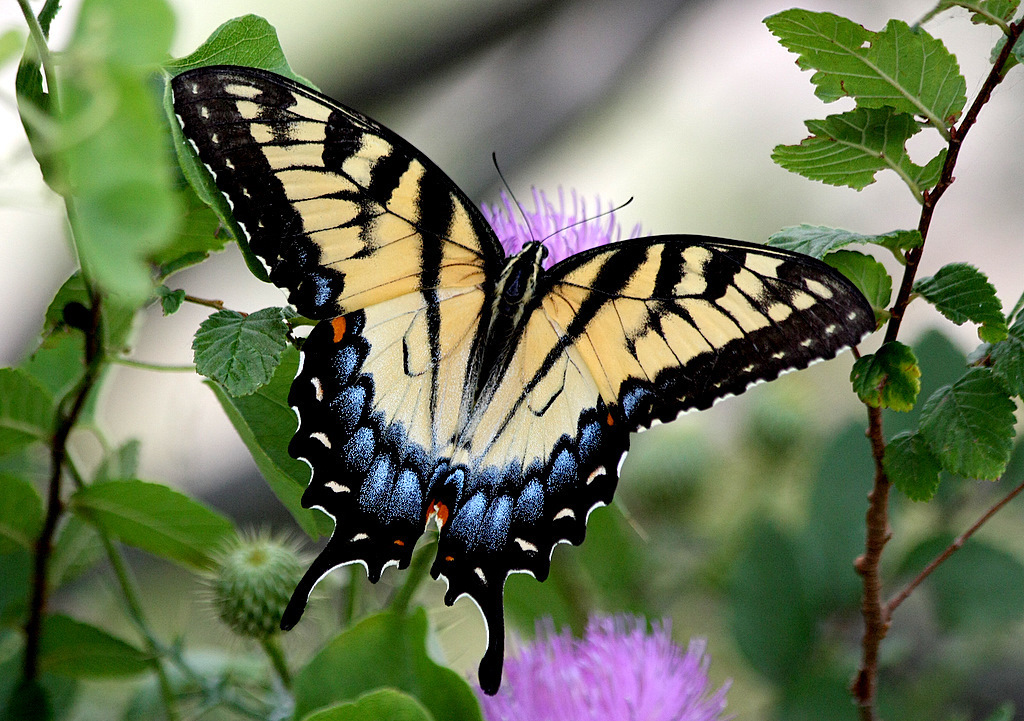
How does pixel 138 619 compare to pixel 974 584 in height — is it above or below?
above

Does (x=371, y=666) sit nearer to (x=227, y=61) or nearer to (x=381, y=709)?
(x=381, y=709)

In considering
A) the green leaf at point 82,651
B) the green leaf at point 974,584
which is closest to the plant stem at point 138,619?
the green leaf at point 82,651

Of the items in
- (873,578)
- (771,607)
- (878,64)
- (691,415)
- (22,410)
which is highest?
(691,415)

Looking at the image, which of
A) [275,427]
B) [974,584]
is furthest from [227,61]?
[974,584]

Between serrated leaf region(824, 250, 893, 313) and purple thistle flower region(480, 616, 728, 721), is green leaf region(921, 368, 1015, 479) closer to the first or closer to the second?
serrated leaf region(824, 250, 893, 313)

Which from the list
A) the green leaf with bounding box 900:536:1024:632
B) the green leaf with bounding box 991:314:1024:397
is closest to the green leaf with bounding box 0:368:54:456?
the green leaf with bounding box 991:314:1024:397

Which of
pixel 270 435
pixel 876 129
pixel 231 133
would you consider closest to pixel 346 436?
pixel 270 435

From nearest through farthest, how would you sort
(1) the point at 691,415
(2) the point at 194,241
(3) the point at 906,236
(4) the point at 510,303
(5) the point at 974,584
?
(3) the point at 906,236 < (2) the point at 194,241 < (4) the point at 510,303 < (5) the point at 974,584 < (1) the point at 691,415

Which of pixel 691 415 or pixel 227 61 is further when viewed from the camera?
pixel 691 415
